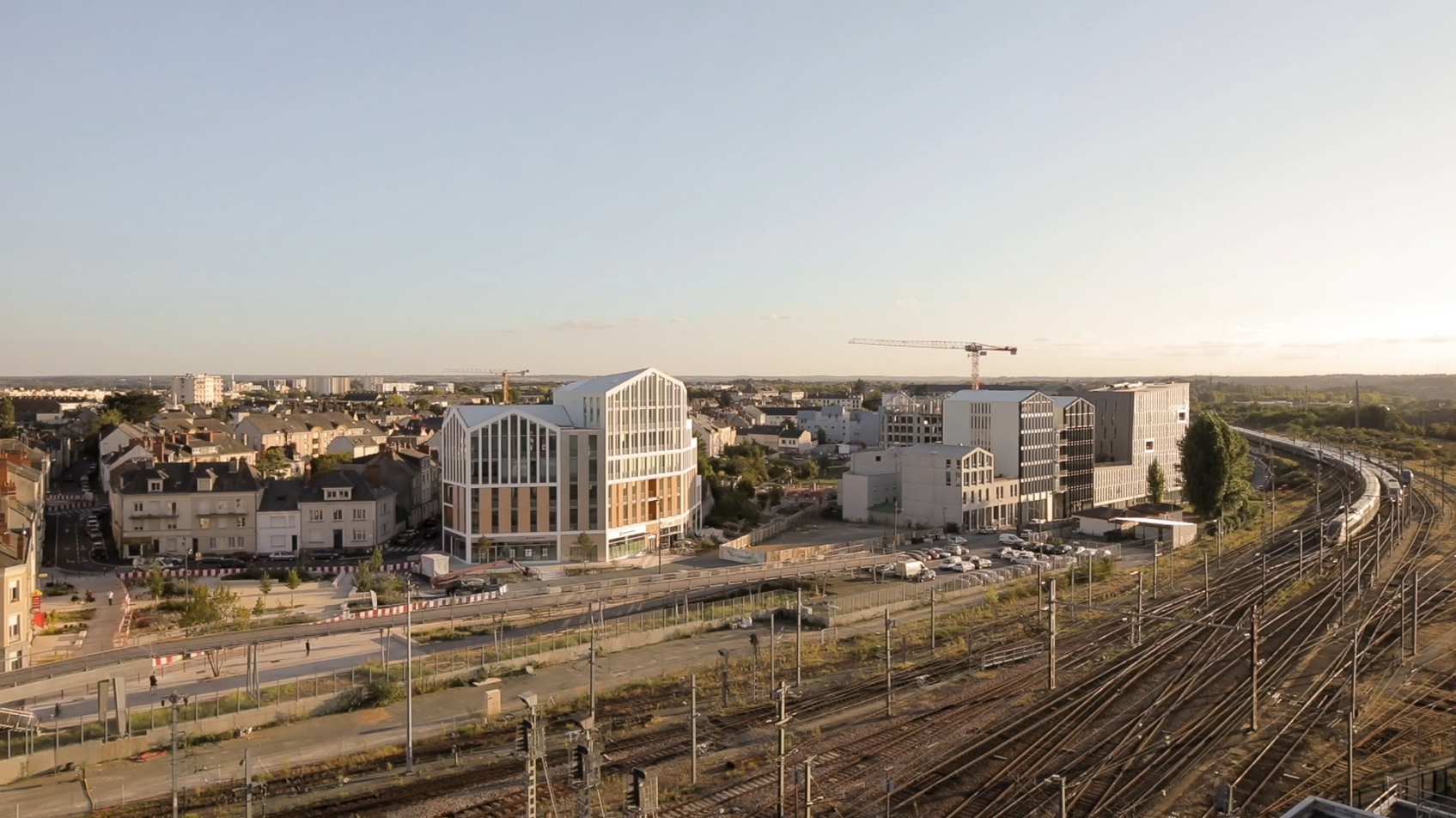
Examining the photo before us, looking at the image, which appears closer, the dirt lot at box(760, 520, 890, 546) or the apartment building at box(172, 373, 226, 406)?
the dirt lot at box(760, 520, 890, 546)

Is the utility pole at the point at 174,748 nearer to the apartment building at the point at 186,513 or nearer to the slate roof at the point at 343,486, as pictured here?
the slate roof at the point at 343,486

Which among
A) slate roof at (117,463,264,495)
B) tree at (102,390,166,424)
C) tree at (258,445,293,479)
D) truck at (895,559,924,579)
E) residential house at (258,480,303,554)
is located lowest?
truck at (895,559,924,579)

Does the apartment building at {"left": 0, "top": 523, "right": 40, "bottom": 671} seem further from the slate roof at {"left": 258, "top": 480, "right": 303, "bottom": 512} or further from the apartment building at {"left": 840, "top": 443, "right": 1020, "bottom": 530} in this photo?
the apartment building at {"left": 840, "top": 443, "right": 1020, "bottom": 530}

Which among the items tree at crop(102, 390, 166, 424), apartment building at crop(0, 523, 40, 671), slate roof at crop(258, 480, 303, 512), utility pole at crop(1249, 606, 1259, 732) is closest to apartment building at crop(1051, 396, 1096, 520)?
utility pole at crop(1249, 606, 1259, 732)

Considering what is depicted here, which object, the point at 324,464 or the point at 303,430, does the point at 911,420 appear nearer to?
the point at 324,464

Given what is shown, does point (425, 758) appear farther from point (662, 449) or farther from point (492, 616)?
point (662, 449)
